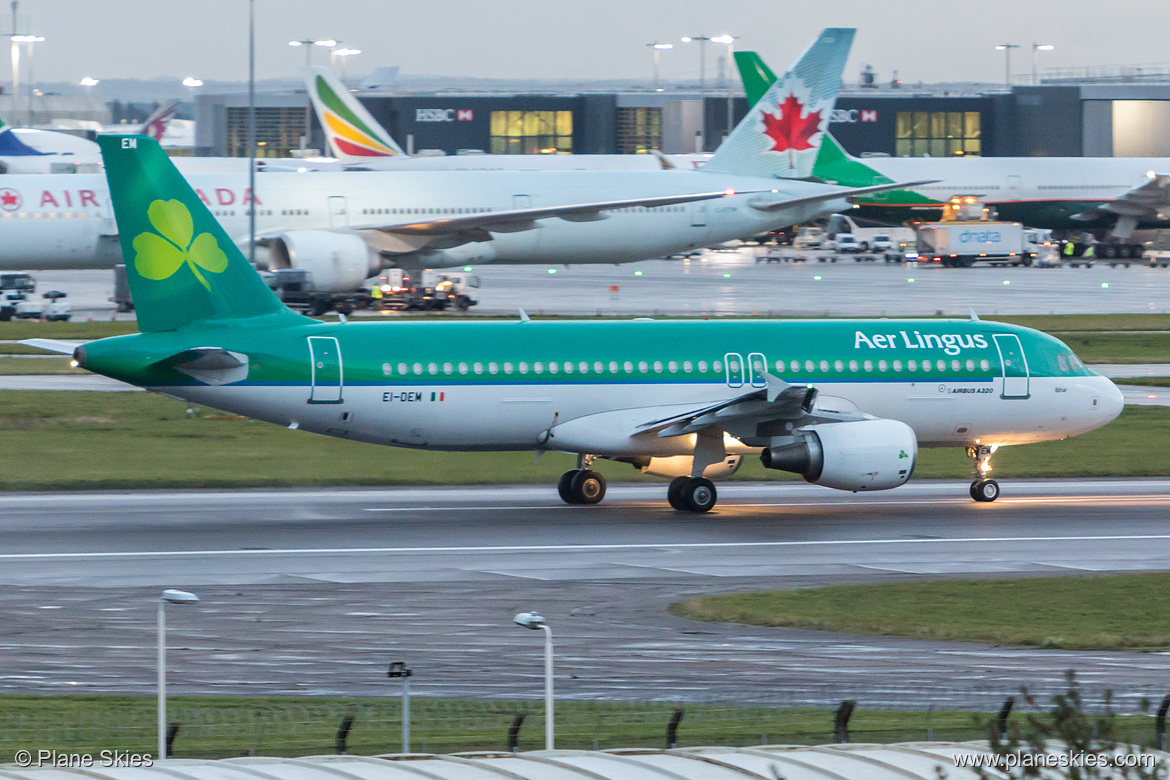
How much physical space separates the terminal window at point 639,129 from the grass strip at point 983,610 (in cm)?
14478

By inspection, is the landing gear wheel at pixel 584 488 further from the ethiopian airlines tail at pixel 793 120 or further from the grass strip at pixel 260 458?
the ethiopian airlines tail at pixel 793 120

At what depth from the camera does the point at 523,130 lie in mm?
167500

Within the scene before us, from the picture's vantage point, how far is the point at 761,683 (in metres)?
18.1

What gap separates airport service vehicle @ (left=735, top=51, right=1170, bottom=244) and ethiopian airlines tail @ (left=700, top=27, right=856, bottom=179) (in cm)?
4022

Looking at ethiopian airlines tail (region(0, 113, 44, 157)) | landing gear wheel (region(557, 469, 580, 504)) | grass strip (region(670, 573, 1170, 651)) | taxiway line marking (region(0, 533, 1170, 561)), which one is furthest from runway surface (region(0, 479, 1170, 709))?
ethiopian airlines tail (region(0, 113, 44, 157))

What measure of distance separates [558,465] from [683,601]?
1670 cm

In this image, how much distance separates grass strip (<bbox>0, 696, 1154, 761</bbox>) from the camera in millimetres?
14383

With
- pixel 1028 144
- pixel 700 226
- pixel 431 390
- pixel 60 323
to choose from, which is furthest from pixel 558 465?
pixel 1028 144

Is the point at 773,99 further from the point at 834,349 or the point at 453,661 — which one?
the point at 453,661

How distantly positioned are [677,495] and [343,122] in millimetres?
74362

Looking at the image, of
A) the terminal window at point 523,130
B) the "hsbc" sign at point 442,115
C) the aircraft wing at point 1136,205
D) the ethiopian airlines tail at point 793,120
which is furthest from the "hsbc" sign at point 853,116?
the ethiopian airlines tail at point 793,120

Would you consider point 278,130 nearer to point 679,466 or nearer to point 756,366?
point 679,466

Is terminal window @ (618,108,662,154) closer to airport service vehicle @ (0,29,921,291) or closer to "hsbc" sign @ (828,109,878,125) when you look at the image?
"hsbc" sign @ (828,109,878,125)

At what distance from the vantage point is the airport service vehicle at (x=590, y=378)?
3067cm
